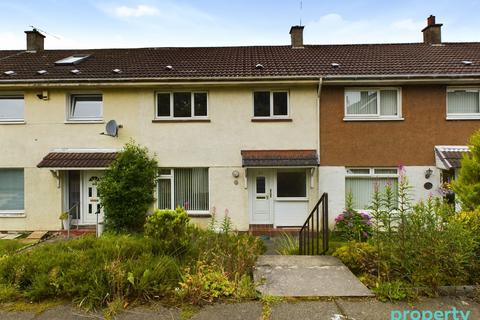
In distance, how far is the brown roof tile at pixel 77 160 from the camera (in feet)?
31.0

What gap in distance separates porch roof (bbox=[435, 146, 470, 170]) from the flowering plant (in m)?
2.84

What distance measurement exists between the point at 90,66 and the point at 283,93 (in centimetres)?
737

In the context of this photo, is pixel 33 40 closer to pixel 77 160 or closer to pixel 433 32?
pixel 77 160

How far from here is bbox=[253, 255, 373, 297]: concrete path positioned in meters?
3.80

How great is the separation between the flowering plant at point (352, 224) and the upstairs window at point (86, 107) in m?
8.70

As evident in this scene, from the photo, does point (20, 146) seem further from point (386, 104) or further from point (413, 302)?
point (386, 104)

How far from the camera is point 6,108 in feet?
34.2

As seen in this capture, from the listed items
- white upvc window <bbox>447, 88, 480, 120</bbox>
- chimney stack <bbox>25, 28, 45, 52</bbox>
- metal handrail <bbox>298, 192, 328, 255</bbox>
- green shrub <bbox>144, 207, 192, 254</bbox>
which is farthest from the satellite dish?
white upvc window <bbox>447, 88, 480, 120</bbox>

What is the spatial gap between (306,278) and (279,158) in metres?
5.62

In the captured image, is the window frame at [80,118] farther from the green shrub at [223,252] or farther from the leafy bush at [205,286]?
the leafy bush at [205,286]

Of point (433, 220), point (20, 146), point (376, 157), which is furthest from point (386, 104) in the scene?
point (20, 146)

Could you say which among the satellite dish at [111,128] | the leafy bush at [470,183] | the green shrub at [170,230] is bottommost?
the green shrub at [170,230]

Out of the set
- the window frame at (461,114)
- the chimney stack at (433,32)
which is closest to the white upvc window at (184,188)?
the window frame at (461,114)

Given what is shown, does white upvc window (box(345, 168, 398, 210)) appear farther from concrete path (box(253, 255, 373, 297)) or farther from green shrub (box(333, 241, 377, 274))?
concrete path (box(253, 255, 373, 297))
